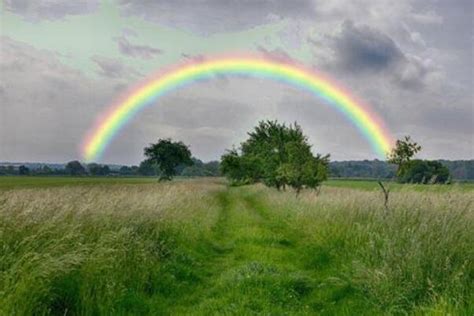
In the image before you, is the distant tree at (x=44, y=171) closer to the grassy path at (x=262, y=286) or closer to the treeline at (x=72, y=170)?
the treeline at (x=72, y=170)

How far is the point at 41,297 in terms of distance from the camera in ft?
24.2

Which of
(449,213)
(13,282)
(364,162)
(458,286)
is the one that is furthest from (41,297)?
(364,162)

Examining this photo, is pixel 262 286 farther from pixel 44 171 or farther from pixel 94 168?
pixel 94 168

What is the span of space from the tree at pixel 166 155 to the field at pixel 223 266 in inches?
3585

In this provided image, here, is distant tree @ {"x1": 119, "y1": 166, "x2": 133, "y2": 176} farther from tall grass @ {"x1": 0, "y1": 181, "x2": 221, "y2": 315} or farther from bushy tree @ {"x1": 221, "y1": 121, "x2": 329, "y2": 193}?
tall grass @ {"x1": 0, "y1": 181, "x2": 221, "y2": 315}

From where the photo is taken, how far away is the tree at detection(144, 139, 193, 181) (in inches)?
4134

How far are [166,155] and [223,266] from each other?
92.9 m

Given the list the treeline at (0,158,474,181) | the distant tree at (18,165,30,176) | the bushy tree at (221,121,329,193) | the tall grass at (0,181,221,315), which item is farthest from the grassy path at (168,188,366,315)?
the distant tree at (18,165,30,176)

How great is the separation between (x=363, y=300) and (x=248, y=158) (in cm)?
6492

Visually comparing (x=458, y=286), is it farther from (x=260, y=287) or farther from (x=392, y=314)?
(x=260, y=287)

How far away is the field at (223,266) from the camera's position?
7609mm

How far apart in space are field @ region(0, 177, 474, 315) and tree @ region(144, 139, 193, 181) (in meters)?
91.1

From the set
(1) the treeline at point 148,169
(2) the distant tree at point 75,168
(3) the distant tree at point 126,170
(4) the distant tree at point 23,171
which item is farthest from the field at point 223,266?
(3) the distant tree at point 126,170

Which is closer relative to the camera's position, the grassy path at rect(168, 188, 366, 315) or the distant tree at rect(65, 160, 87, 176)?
the grassy path at rect(168, 188, 366, 315)
